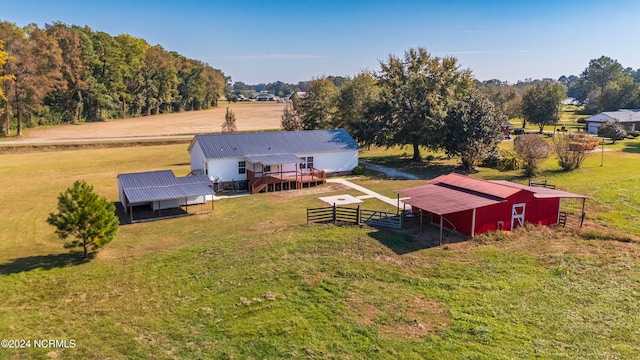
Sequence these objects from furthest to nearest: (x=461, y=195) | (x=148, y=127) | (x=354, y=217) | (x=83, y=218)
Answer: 1. (x=148, y=127)
2. (x=354, y=217)
3. (x=461, y=195)
4. (x=83, y=218)

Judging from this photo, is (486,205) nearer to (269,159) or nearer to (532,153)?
(269,159)

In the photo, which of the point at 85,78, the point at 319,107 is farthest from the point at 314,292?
the point at 85,78

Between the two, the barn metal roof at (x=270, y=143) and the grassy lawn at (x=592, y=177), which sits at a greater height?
the barn metal roof at (x=270, y=143)

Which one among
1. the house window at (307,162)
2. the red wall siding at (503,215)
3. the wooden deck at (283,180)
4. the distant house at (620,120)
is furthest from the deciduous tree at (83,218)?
the distant house at (620,120)

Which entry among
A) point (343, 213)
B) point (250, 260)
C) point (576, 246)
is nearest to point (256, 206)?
point (343, 213)

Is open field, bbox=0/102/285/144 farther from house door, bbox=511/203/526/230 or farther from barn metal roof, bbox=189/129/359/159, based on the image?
house door, bbox=511/203/526/230

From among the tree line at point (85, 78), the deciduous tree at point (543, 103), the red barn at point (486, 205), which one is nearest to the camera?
the red barn at point (486, 205)

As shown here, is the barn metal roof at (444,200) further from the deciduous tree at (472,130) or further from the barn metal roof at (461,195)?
the deciduous tree at (472,130)
